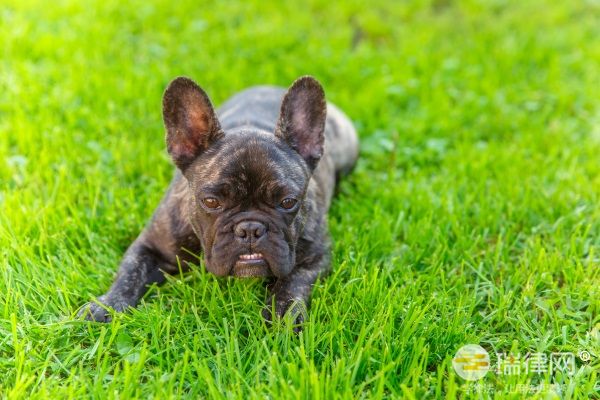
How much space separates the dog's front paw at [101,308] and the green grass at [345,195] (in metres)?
0.09

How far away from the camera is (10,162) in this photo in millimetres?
4484

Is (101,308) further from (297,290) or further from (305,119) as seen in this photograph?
(305,119)

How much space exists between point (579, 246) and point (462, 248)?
77 centimetres

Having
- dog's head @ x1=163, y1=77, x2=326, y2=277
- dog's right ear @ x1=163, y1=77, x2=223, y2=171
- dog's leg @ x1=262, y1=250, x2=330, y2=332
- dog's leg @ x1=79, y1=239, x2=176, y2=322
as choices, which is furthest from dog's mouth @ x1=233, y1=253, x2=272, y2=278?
dog's right ear @ x1=163, y1=77, x2=223, y2=171

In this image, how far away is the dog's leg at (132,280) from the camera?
3240 mm

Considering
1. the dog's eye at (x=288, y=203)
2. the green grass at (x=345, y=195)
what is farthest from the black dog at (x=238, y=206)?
the green grass at (x=345, y=195)

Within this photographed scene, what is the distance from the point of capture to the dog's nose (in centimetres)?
313

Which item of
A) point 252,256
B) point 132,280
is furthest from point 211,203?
point 132,280

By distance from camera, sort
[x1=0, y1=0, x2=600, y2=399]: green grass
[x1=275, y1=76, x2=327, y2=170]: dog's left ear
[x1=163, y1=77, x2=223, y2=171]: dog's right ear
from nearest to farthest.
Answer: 1. [x1=0, y1=0, x2=600, y2=399]: green grass
2. [x1=163, y1=77, x2=223, y2=171]: dog's right ear
3. [x1=275, y1=76, x2=327, y2=170]: dog's left ear

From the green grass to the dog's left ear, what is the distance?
0.72 m

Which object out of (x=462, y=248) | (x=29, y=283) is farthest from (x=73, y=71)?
(x=462, y=248)

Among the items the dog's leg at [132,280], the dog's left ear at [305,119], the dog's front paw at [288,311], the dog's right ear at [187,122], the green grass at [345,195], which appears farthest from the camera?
the dog's left ear at [305,119]

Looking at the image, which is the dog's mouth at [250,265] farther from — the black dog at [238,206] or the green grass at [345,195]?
the green grass at [345,195]

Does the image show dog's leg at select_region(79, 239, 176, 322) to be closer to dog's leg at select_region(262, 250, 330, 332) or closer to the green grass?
the green grass
